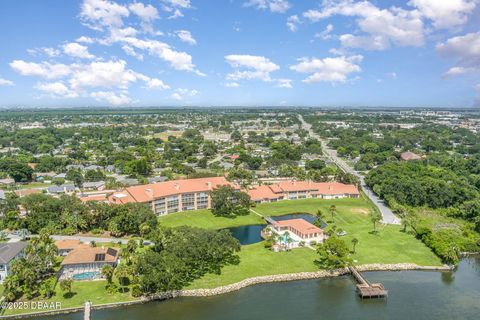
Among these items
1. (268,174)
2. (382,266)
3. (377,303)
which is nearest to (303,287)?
(377,303)

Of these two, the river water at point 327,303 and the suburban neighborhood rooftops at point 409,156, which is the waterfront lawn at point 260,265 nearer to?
the river water at point 327,303

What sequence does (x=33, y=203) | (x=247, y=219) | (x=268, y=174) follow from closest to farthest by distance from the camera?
(x=33, y=203) < (x=247, y=219) < (x=268, y=174)

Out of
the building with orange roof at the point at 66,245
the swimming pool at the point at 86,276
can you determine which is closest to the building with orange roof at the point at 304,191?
the building with orange roof at the point at 66,245

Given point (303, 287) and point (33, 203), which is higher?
point (33, 203)

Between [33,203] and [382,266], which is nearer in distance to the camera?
[382,266]

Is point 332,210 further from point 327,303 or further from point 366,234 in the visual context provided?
point 327,303

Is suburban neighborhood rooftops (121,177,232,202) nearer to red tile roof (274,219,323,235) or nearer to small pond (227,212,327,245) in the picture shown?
small pond (227,212,327,245)

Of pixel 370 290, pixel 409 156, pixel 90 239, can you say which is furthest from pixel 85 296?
pixel 409 156

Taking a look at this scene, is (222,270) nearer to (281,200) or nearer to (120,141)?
(281,200)
